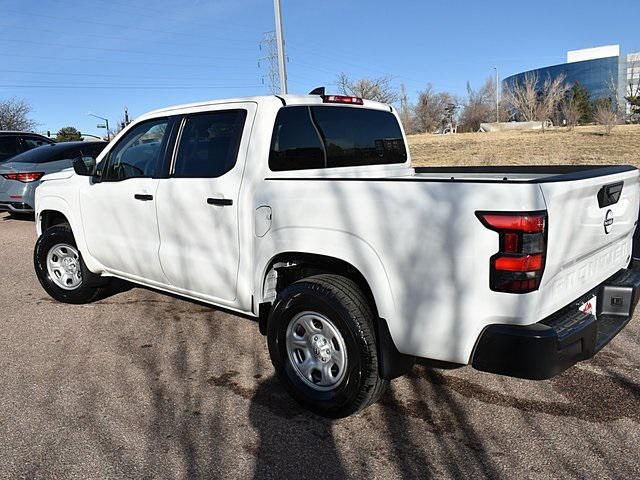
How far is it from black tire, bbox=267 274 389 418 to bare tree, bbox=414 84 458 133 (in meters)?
72.4

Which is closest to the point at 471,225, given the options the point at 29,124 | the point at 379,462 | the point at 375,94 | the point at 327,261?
the point at 327,261

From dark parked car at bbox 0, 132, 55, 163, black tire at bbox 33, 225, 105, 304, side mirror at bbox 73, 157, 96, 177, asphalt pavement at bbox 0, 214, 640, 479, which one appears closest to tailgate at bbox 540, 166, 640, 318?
asphalt pavement at bbox 0, 214, 640, 479

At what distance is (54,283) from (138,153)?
6.41ft

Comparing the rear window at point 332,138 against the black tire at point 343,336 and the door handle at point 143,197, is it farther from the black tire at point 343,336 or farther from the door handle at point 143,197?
the door handle at point 143,197

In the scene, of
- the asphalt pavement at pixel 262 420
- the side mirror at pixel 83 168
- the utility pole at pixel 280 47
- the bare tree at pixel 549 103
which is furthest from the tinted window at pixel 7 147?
the bare tree at pixel 549 103

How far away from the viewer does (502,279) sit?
2.55 metres

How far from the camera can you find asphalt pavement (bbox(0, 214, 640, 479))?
9.20 ft

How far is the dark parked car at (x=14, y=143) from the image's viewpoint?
41.8ft

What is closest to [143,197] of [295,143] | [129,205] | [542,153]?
[129,205]

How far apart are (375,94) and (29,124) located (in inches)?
A: 1382

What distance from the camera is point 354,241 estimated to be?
3018 millimetres

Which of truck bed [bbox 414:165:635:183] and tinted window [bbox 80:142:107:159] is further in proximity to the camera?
tinted window [bbox 80:142:107:159]

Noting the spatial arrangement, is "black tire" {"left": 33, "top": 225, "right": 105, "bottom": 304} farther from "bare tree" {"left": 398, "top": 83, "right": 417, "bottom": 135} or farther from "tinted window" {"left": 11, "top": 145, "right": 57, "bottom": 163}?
"bare tree" {"left": 398, "top": 83, "right": 417, "bottom": 135}

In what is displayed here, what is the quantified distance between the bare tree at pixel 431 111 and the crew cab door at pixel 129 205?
7114 cm
